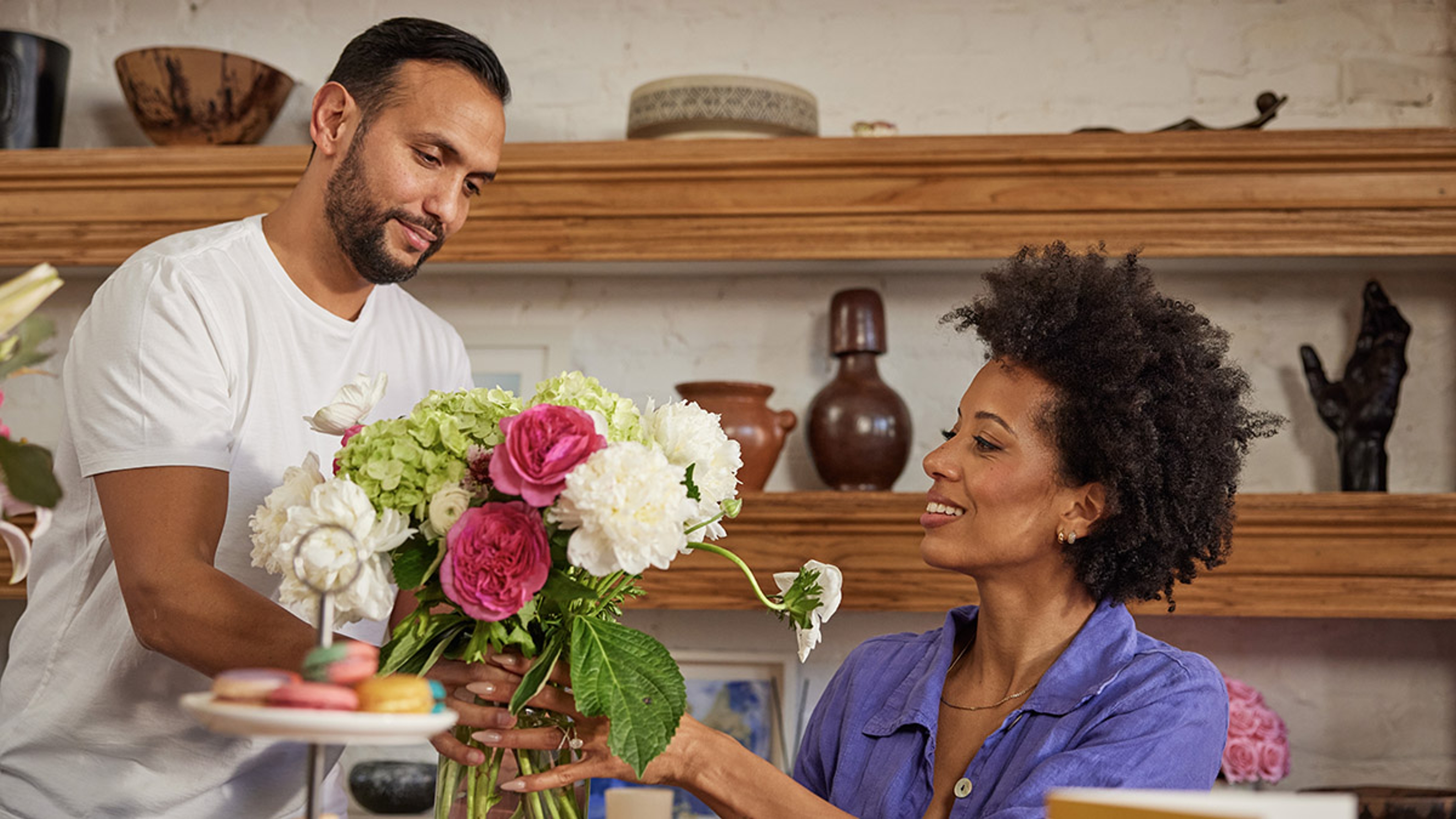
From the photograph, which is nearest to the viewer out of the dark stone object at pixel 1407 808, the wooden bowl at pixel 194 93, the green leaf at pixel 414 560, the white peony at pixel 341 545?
the white peony at pixel 341 545

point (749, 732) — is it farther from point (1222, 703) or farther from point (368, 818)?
point (1222, 703)

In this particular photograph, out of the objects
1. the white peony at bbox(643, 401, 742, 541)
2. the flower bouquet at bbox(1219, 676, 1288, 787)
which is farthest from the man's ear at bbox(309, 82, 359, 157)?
the flower bouquet at bbox(1219, 676, 1288, 787)

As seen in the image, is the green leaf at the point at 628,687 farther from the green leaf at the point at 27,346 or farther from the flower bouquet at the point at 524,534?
the green leaf at the point at 27,346

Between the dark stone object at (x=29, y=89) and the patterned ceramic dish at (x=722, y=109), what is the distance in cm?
134

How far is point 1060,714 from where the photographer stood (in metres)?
1.48

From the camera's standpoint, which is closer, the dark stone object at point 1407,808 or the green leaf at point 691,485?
the green leaf at point 691,485

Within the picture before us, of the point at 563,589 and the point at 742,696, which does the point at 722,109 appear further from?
the point at 563,589

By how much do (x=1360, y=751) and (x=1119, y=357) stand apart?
1574 mm

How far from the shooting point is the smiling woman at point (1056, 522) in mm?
1535

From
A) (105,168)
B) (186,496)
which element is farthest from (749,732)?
(105,168)

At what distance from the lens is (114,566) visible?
5.15 feet

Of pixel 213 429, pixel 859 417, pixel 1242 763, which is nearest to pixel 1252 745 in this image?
pixel 1242 763

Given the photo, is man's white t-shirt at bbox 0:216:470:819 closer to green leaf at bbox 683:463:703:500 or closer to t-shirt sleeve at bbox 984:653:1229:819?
green leaf at bbox 683:463:703:500

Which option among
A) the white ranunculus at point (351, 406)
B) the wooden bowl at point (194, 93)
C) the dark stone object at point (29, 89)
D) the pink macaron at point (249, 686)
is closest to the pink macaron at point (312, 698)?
the pink macaron at point (249, 686)
